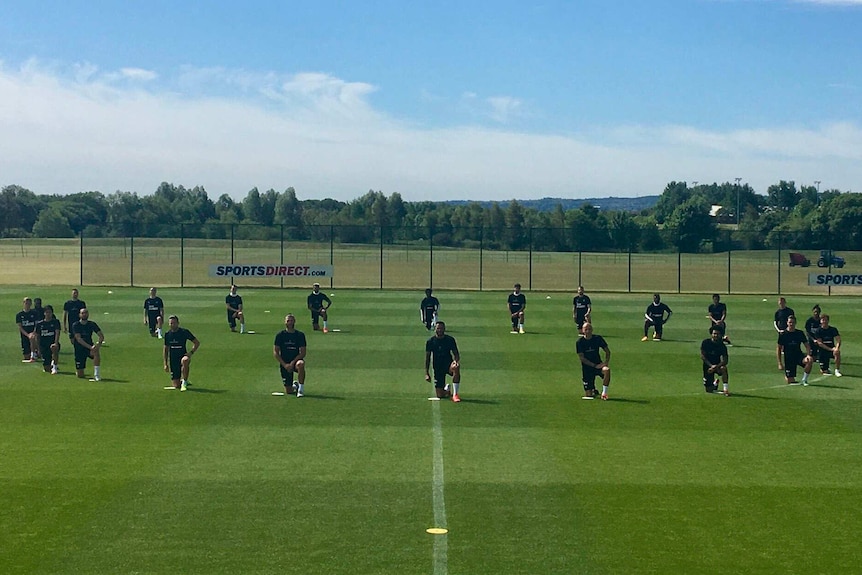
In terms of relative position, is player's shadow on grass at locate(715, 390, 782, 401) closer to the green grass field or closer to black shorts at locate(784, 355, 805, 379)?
the green grass field

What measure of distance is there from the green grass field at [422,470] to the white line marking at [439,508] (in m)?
0.04

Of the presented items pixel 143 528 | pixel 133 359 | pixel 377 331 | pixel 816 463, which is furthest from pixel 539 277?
pixel 143 528

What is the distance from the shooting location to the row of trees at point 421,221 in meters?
85.1

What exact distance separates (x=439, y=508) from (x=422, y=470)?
6.36 feet

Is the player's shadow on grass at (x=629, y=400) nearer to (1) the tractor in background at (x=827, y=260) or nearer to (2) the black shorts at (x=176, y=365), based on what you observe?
(2) the black shorts at (x=176, y=365)

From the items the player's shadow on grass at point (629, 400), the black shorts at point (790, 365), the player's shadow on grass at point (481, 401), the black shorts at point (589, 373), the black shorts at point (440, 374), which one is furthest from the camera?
the black shorts at point (790, 365)

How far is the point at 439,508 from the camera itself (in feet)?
Result: 43.8

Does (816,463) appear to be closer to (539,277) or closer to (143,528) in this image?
(143,528)

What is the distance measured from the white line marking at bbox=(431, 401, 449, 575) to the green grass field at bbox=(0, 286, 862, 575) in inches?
1.5

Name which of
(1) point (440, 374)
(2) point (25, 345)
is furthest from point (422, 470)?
(2) point (25, 345)

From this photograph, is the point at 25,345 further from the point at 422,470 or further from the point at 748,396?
the point at 748,396

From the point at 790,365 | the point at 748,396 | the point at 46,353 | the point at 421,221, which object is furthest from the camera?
the point at 421,221

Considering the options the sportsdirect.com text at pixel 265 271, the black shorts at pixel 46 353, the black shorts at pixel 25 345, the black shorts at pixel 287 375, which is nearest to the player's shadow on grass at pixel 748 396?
the black shorts at pixel 287 375

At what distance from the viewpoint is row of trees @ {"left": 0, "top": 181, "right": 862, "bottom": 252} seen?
8506cm
